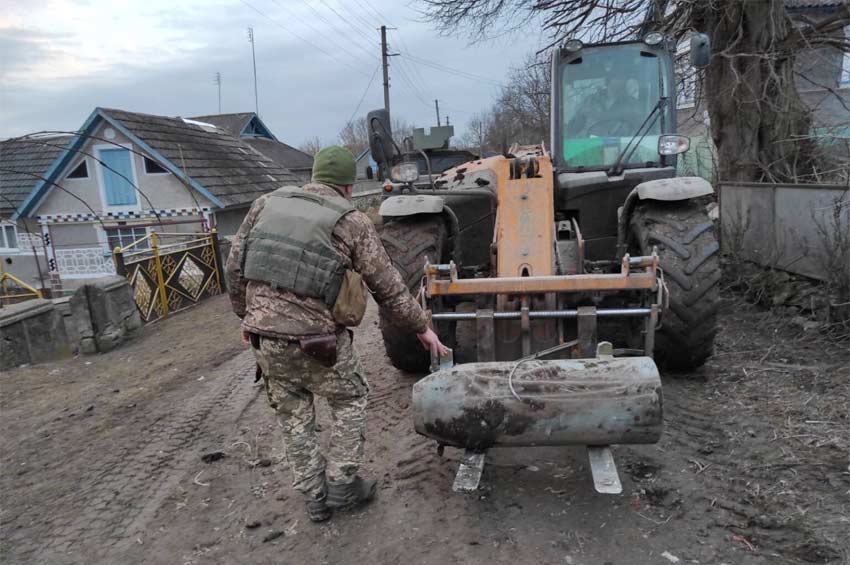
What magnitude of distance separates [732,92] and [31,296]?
13623 mm

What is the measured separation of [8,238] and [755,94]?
23.4 meters

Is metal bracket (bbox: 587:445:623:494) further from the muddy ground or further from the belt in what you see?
the belt

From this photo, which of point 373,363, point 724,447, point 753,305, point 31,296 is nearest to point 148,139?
point 31,296

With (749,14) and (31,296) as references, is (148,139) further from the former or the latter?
(749,14)

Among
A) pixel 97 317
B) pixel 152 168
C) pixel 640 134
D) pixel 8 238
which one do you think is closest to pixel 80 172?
pixel 152 168

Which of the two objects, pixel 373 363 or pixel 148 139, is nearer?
pixel 373 363

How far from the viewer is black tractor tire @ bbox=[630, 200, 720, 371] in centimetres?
382

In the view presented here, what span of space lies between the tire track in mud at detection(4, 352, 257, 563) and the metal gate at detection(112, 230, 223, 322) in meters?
4.90

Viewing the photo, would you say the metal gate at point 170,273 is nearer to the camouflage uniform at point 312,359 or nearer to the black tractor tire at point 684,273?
the camouflage uniform at point 312,359

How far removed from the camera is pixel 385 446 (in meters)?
3.80

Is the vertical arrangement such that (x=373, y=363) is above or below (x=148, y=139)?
below

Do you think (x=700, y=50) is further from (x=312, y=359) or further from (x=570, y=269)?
(x=312, y=359)

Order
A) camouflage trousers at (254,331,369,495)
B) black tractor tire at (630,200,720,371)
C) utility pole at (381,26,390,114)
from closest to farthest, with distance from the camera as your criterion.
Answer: camouflage trousers at (254,331,369,495)
black tractor tire at (630,200,720,371)
utility pole at (381,26,390,114)

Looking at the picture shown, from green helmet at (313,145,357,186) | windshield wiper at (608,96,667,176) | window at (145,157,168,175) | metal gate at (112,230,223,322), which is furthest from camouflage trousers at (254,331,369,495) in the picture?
window at (145,157,168,175)
